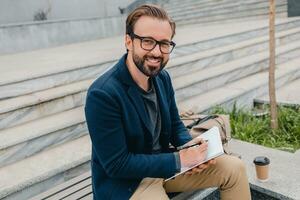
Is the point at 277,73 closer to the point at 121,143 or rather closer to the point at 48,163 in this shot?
the point at 48,163

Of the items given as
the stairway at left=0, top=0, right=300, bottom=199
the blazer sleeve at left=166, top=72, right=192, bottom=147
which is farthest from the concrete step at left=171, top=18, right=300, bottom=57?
the blazer sleeve at left=166, top=72, right=192, bottom=147

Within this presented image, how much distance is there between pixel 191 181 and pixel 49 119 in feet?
6.37

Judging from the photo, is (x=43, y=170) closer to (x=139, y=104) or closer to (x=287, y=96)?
(x=139, y=104)

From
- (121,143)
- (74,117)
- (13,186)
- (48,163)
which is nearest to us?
(121,143)

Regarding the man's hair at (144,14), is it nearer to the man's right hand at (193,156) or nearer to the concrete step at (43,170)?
the man's right hand at (193,156)

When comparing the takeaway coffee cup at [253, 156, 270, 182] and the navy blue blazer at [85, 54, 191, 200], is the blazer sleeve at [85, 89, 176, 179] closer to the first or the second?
the navy blue blazer at [85, 54, 191, 200]

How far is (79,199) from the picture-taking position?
2455 millimetres

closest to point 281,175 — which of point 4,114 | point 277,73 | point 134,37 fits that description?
point 134,37

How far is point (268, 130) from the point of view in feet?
12.8

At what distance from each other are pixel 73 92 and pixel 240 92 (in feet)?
7.35

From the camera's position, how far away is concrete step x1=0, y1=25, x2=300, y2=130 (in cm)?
349

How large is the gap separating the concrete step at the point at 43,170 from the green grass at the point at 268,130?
1676 millimetres

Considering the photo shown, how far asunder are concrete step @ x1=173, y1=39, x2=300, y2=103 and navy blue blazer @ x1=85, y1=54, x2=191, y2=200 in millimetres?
2545

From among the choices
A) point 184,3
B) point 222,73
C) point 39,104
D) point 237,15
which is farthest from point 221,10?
point 39,104
